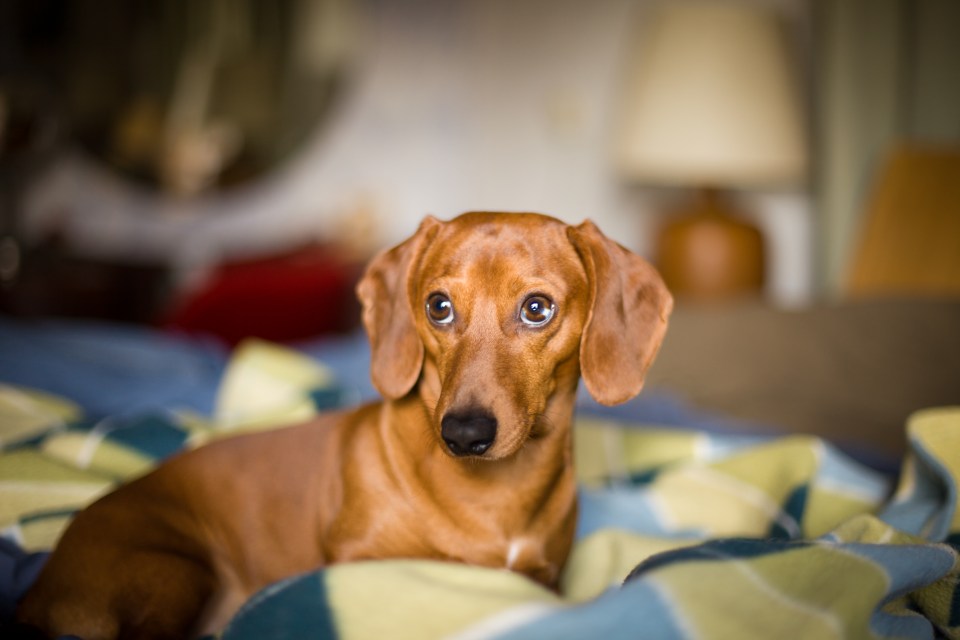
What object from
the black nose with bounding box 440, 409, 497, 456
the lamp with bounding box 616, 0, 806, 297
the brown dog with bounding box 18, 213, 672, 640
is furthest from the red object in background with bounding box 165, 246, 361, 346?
the black nose with bounding box 440, 409, 497, 456

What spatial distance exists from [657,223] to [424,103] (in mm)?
1754

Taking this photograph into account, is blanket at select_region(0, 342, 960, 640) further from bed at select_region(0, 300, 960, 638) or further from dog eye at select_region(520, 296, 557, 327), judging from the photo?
dog eye at select_region(520, 296, 557, 327)

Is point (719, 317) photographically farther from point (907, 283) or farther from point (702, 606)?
point (702, 606)

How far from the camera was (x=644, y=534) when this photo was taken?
1.43 metres

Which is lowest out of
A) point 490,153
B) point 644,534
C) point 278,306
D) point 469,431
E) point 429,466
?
point 644,534

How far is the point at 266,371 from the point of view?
2.15 meters

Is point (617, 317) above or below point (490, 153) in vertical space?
below

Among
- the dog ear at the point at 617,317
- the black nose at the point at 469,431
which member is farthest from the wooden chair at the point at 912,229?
the black nose at the point at 469,431

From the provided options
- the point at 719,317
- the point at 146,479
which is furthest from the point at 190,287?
the point at 146,479

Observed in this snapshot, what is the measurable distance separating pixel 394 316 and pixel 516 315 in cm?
22

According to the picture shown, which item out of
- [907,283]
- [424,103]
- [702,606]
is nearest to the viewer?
[702,606]

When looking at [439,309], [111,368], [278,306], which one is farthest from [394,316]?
[278,306]

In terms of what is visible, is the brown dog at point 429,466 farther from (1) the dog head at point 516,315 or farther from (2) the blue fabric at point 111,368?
(2) the blue fabric at point 111,368

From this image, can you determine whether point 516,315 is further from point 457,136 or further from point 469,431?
point 457,136
